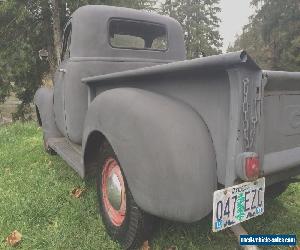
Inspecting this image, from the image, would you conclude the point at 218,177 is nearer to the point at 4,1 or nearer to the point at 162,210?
the point at 162,210

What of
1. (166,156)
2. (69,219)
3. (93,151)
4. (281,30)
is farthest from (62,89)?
(281,30)

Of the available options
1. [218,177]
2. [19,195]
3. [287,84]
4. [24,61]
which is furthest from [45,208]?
[24,61]

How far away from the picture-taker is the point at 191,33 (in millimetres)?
35500

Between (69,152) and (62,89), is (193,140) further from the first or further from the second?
(62,89)

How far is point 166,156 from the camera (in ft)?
6.93

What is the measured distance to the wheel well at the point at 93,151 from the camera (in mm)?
2986

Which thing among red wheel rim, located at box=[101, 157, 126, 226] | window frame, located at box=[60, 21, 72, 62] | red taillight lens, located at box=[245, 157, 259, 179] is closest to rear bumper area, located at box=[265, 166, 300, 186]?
red taillight lens, located at box=[245, 157, 259, 179]

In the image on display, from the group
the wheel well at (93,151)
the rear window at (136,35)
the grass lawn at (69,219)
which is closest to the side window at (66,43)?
the rear window at (136,35)

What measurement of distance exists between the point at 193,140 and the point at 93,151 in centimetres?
125

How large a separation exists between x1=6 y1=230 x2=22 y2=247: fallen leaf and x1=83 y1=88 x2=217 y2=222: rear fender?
1.26 meters

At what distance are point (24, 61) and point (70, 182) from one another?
12759mm

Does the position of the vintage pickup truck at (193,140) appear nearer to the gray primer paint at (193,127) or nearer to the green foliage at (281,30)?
the gray primer paint at (193,127)

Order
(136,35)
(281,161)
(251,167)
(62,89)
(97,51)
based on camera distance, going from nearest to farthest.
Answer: (251,167)
(281,161)
(97,51)
(62,89)
(136,35)

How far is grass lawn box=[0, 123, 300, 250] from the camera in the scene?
9.70ft
